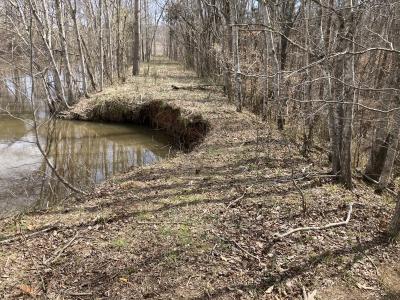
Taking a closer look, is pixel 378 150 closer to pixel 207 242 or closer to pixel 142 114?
pixel 207 242

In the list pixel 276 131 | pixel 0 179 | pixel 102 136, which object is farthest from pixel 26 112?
pixel 276 131

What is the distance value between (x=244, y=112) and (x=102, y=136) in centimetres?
504

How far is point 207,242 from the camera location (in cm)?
493

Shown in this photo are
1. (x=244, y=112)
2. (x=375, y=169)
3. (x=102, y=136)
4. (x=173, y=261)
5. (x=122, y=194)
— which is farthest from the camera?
(x=102, y=136)

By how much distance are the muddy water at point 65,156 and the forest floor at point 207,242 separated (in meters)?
1.67

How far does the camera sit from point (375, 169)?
7.63 m

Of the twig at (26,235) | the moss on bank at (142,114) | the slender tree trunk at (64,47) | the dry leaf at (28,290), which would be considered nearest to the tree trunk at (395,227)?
the dry leaf at (28,290)

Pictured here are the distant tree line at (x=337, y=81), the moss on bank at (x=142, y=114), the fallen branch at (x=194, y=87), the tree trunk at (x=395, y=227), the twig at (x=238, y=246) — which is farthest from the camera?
the fallen branch at (x=194, y=87)

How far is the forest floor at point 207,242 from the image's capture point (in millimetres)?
4207

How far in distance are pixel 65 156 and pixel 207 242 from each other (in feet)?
24.2

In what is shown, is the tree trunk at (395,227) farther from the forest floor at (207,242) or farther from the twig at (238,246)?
the twig at (238,246)

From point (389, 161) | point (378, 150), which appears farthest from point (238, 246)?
point (378, 150)

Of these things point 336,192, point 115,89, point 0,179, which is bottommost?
point 0,179

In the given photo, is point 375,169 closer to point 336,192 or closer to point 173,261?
point 336,192
